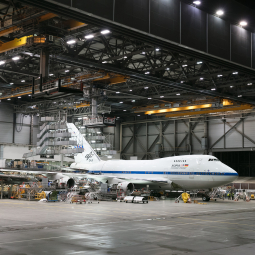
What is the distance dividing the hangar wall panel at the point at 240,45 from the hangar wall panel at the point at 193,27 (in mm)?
3115

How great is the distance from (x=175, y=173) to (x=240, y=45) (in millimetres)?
18620

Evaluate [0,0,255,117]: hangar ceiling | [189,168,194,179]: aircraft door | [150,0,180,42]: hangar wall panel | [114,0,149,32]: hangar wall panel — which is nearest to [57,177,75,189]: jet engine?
[0,0,255,117]: hangar ceiling

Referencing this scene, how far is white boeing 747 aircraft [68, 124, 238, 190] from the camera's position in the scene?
36.8 m

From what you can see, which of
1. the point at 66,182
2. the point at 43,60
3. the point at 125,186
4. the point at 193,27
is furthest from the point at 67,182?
the point at 193,27

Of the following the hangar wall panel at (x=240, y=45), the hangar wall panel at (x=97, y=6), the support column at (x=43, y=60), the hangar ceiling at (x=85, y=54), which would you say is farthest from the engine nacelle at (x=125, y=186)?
the hangar wall panel at (x=97, y=6)

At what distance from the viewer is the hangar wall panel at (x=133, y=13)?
18.2 meters

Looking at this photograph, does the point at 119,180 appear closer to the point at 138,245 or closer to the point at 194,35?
the point at 194,35

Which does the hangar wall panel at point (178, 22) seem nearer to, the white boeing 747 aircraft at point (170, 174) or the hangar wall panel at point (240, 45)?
the hangar wall panel at point (240, 45)

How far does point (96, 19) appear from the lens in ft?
59.5

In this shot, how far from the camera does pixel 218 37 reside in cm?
2278

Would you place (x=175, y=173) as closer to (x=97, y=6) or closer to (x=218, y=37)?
(x=218, y=37)

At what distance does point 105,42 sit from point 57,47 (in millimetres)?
6466

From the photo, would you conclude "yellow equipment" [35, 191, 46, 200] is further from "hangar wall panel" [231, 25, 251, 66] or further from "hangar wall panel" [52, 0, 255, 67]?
"hangar wall panel" [231, 25, 251, 66]

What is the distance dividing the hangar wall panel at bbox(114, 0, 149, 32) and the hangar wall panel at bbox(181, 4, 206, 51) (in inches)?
110
